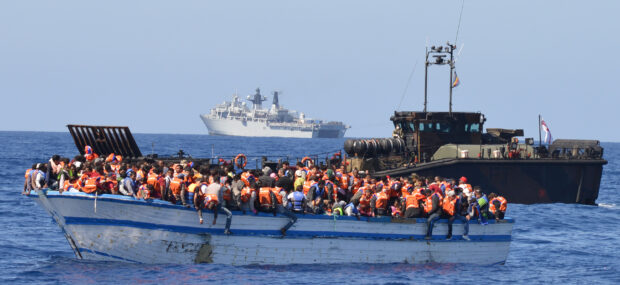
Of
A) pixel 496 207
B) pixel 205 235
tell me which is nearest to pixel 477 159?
pixel 496 207

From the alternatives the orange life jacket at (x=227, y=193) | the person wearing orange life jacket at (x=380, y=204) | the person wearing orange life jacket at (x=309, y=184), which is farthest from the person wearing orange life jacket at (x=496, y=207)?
the orange life jacket at (x=227, y=193)

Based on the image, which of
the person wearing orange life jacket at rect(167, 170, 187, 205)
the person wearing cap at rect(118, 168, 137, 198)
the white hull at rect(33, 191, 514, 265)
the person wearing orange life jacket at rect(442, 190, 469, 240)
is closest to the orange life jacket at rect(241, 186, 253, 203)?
the white hull at rect(33, 191, 514, 265)

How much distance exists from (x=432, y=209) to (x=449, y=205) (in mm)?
580

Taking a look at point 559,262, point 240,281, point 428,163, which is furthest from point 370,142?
point 240,281

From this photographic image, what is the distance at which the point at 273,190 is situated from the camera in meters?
23.0

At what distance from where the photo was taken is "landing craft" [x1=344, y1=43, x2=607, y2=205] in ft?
140

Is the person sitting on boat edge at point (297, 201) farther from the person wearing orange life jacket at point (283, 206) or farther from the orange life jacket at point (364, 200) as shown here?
the orange life jacket at point (364, 200)

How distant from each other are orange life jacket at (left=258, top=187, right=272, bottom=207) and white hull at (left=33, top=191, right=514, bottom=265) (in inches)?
13.3

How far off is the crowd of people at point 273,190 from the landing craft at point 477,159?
15.4 m

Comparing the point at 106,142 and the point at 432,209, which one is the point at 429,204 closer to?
the point at 432,209

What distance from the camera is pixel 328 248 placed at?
23.9 meters

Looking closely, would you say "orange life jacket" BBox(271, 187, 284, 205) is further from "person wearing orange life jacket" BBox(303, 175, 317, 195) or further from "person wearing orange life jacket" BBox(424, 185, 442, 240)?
"person wearing orange life jacket" BBox(424, 185, 442, 240)

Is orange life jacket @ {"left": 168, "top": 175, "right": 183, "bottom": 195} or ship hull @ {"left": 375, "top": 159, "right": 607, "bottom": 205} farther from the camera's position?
ship hull @ {"left": 375, "top": 159, "right": 607, "bottom": 205}

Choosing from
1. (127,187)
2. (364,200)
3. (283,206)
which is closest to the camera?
(127,187)
